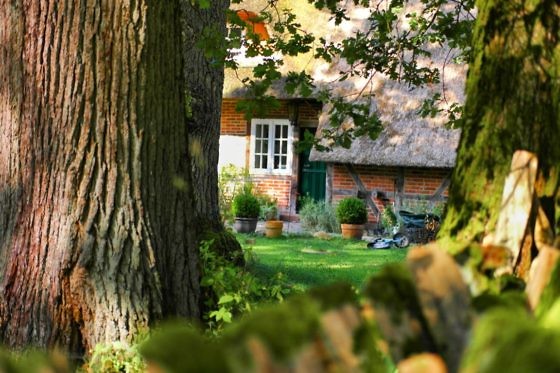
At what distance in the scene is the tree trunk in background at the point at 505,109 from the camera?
2.11 meters

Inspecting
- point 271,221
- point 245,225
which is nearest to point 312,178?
point 245,225

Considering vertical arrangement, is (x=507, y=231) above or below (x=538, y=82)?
below

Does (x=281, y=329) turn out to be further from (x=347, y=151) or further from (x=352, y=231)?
(x=347, y=151)

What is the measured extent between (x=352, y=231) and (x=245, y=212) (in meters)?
2.28

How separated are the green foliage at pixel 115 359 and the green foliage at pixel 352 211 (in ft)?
42.6

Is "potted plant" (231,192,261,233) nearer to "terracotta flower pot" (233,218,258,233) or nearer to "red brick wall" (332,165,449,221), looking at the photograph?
"terracotta flower pot" (233,218,258,233)

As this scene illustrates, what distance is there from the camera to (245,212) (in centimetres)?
1780

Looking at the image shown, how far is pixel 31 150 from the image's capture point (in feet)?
15.3

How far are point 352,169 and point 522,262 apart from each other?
58.9ft

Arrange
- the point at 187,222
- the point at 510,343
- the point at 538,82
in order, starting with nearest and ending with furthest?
the point at 510,343 < the point at 538,82 < the point at 187,222

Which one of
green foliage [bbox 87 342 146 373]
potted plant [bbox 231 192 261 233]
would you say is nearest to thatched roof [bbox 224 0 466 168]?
potted plant [bbox 231 192 261 233]

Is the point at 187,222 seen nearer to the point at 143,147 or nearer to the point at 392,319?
the point at 143,147

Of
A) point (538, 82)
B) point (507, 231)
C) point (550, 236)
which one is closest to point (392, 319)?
point (507, 231)

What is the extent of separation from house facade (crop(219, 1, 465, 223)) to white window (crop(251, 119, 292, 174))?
0.08ft
